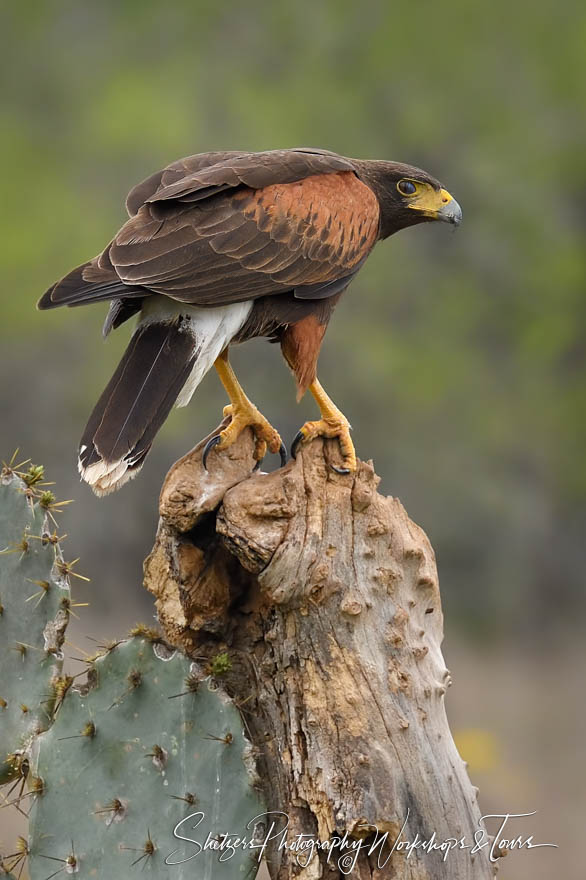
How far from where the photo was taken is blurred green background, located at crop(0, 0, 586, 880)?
10711 millimetres

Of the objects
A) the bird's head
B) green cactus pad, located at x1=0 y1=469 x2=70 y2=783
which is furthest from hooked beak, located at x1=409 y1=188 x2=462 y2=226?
green cactus pad, located at x1=0 y1=469 x2=70 y2=783

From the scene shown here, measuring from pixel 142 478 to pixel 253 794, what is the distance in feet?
25.1

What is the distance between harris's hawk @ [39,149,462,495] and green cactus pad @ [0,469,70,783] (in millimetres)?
294

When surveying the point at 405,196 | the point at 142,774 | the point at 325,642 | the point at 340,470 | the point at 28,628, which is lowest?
the point at 142,774

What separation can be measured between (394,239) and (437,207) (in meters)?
7.06

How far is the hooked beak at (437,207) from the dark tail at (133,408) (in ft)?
5.70

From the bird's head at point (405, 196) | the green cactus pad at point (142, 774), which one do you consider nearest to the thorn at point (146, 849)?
the green cactus pad at point (142, 774)

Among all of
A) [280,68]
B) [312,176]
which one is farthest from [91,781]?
[280,68]

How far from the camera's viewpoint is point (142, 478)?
10.6 meters

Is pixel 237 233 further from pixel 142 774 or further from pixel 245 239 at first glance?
pixel 142 774

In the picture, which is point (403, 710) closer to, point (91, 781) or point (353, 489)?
point (353, 489)

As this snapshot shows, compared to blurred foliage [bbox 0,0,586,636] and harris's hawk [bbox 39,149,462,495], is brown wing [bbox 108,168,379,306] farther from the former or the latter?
blurred foliage [bbox 0,0,586,636]

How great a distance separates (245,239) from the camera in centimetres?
418

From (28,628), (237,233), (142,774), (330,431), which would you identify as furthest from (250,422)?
(142,774)
